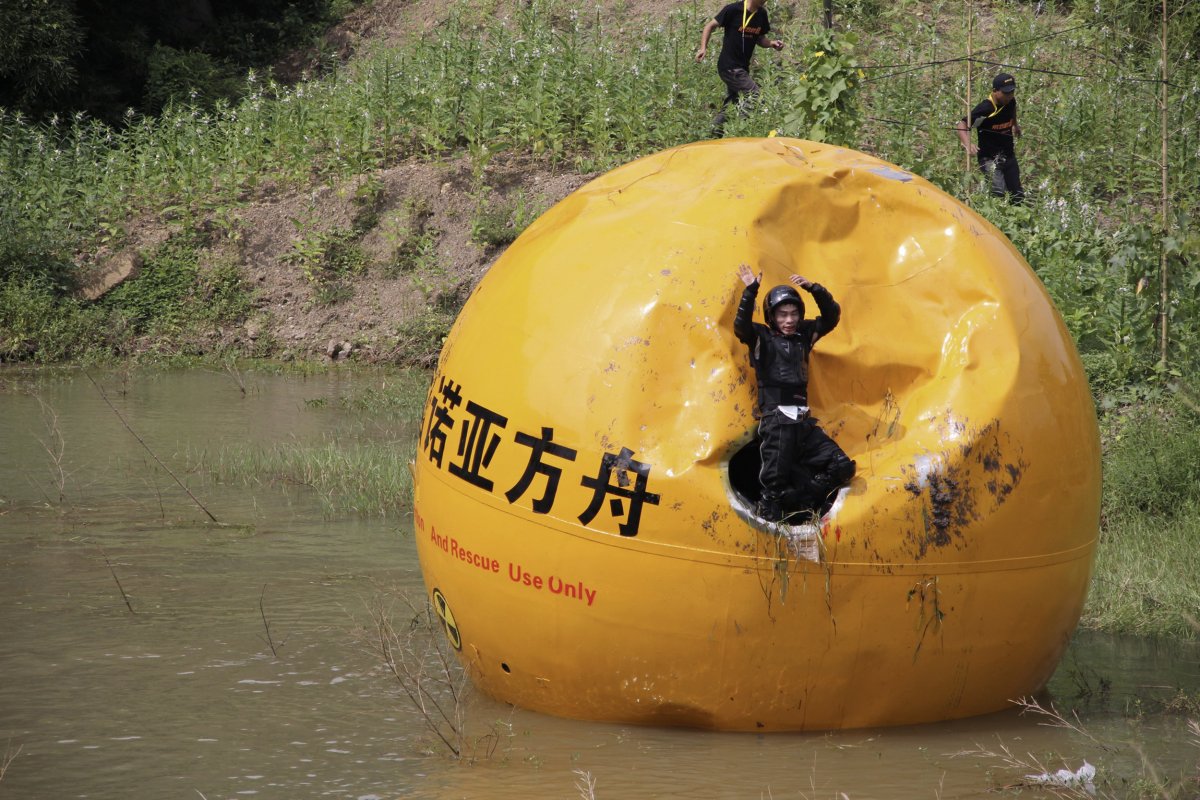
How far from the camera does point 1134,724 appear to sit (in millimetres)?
5570

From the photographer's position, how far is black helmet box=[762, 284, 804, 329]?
16.5ft

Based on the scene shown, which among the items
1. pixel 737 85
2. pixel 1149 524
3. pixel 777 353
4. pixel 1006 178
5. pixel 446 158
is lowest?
pixel 1149 524

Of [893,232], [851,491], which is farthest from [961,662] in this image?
[893,232]

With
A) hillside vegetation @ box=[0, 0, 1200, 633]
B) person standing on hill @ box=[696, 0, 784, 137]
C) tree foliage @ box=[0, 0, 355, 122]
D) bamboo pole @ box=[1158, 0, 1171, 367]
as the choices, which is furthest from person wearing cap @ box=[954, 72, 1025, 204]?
tree foliage @ box=[0, 0, 355, 122]

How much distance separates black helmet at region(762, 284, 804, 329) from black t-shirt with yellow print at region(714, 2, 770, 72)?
1033 centimetres

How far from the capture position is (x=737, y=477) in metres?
5.52

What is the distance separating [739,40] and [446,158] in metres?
3.69

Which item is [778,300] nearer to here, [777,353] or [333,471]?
[777,353]

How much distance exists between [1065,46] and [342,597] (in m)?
12.9

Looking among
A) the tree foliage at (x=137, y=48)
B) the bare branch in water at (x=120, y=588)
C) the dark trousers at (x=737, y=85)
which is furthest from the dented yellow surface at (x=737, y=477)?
the tree foliage at (x=137, y=48)

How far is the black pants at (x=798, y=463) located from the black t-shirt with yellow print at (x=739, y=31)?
34.4ft

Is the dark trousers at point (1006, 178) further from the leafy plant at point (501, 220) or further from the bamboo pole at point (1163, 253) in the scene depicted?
the leafy plant at point (501, 220)

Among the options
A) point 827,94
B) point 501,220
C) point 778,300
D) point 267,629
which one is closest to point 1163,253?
point 827,94

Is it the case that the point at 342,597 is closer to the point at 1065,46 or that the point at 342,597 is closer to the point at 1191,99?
the point at 1191,99
